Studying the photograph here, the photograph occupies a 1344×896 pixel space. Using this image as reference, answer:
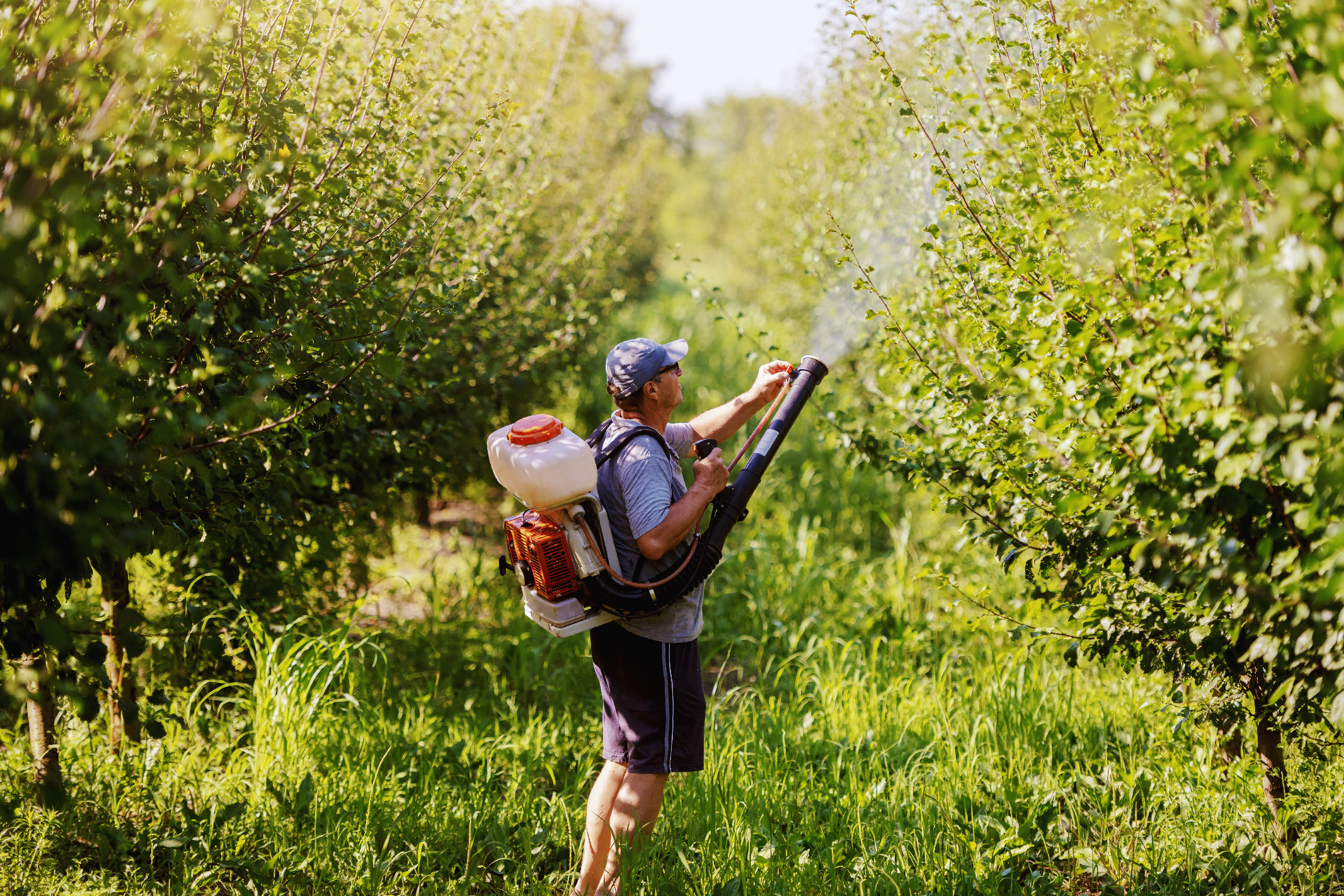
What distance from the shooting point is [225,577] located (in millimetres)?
3535

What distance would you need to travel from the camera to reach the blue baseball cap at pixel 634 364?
2965mm

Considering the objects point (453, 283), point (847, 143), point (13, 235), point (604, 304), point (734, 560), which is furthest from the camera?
point (604, 304)

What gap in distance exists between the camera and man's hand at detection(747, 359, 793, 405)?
10.9ft

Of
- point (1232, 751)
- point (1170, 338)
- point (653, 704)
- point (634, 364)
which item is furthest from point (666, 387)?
point (1232, 751)

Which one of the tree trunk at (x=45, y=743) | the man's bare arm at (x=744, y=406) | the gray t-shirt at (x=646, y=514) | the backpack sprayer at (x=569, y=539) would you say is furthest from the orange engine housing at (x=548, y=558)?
the tree trunk at (x=45, y=743)

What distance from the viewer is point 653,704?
2848mm

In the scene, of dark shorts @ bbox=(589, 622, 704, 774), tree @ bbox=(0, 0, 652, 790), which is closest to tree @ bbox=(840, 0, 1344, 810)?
dark shorts @ bbox=(589, 622, 704, 774)

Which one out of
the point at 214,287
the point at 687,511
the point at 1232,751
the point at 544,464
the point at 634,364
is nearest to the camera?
the point at 214,287

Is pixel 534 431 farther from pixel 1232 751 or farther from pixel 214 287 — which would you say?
pixel 1232 751

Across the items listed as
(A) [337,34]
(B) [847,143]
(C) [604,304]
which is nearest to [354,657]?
(A) [337,34]

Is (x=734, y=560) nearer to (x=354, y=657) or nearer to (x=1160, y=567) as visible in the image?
(x=354, y=657)

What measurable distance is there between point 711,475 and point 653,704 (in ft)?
2.29

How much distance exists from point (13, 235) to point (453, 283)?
2.57 m

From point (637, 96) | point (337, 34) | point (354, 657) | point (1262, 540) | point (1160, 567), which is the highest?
point (637, 96)
